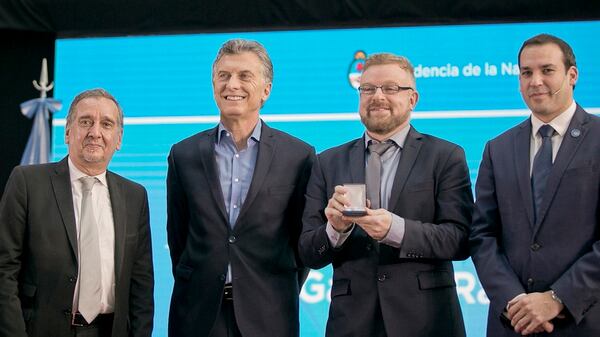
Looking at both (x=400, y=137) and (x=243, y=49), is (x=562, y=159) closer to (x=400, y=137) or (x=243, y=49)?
(x=400, y=137)

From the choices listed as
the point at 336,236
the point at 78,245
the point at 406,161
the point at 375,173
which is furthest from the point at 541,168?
the point at 78,245

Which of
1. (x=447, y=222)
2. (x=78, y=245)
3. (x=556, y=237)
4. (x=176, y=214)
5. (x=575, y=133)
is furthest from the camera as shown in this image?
(x=176, y=214)

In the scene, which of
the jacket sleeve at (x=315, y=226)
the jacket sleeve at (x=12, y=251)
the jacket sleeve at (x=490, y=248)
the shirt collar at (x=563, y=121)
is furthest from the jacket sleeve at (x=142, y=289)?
the shirt collar at (x=563, y=121)

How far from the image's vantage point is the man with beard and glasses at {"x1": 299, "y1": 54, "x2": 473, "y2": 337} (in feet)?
9.99

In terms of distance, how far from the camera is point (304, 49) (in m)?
5.73

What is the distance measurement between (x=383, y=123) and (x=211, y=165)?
0.82 metres

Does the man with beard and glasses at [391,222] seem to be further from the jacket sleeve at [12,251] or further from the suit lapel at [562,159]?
the jacket sleeve at [12,251]

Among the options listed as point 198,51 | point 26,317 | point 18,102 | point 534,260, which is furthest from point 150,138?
point 534,260

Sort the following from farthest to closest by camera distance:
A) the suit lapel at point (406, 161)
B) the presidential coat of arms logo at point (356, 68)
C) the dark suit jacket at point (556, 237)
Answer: the presidential coat of arms logo at point (356, 68) < the suit lapel at point (406, 161) < the dark suit jacket at point (556, 237)

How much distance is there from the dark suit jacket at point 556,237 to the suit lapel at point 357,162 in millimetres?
544

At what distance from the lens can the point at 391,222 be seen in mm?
2965

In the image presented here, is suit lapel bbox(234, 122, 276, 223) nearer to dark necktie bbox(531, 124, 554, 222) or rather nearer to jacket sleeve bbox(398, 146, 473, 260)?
jacket sleeve bbox(398, 146, 473, 260)

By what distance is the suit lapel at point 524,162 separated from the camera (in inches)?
118

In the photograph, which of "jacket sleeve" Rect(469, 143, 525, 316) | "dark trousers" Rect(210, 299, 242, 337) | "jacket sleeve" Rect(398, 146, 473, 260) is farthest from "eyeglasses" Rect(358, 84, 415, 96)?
"dark trousers" Rect(210, 299, 242, 337)
